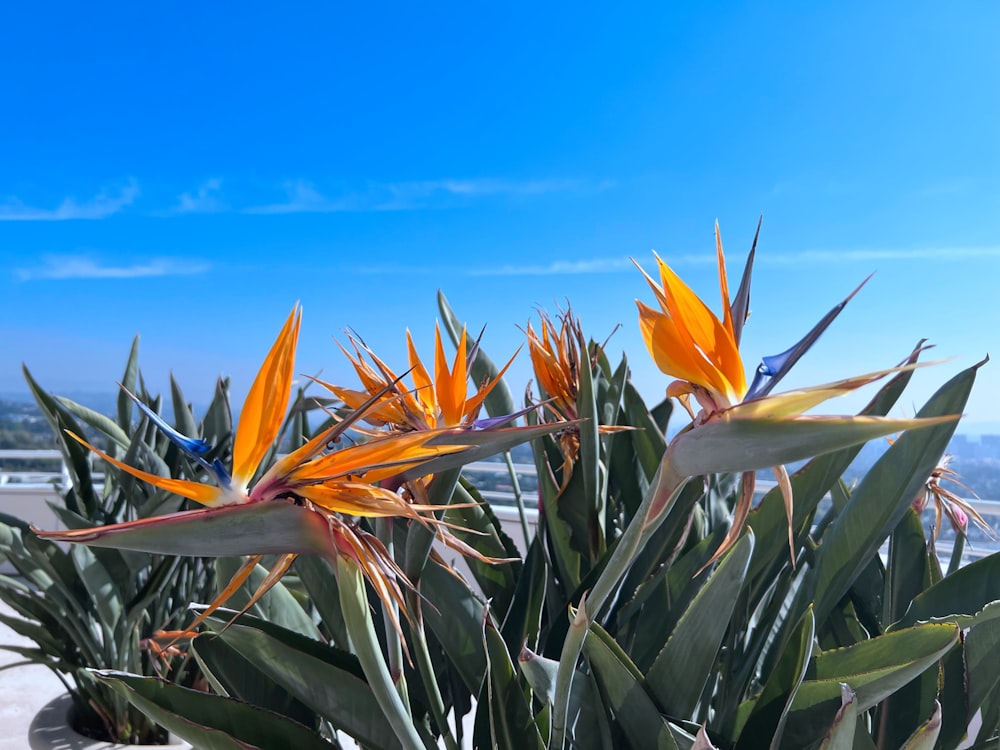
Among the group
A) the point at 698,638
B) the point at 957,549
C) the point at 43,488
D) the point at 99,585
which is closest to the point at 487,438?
the point at 698,638

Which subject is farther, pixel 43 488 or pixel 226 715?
pixel 43 488

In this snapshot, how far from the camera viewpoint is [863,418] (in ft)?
0.79

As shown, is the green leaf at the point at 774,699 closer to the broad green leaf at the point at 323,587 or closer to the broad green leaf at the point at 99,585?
the broad green leaf at the point at 323,587

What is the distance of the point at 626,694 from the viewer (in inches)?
17.0

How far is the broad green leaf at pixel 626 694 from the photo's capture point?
420mm

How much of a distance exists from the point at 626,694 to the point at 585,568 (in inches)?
8.8

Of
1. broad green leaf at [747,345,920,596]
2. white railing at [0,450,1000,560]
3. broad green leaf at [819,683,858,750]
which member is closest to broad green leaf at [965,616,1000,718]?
broad green leaf at [747,345,920,596]

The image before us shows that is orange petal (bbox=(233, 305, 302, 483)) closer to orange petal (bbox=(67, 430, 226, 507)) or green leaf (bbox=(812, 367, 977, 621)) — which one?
orange petal (bbox=(67, 430, 226, 507))

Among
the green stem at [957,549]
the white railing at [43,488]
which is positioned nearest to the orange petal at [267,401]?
the green stem at [957,549]

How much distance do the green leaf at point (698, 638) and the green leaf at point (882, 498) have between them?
15 centimetres

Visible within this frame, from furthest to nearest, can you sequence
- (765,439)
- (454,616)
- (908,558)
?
(908,558) → (454,616) → (765,439)

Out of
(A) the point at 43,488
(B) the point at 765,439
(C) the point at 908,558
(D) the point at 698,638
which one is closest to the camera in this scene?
(B) the point at 765,439

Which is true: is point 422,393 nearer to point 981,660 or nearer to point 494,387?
point 494,387

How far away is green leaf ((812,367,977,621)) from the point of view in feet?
1.61
